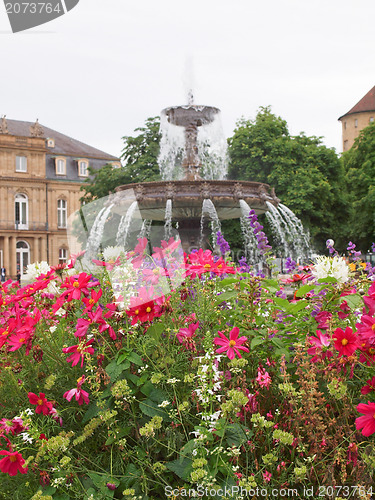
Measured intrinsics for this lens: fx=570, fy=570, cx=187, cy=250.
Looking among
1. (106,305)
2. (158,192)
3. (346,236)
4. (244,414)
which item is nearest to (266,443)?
(244,414)

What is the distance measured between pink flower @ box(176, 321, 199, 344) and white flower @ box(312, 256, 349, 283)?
73 cm

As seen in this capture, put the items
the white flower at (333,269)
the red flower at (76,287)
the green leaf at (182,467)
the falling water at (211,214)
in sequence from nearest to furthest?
the green leaf at (182,467) < the red flower at (76,287) < the white flower at (333,269) < the falling water at (211,214)

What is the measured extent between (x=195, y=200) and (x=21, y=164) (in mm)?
A: 46130

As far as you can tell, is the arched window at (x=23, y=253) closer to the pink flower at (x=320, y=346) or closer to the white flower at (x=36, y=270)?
the white flower at (x=36, y=270)

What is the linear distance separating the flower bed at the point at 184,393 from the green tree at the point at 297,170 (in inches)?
922

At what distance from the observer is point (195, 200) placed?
11102mm

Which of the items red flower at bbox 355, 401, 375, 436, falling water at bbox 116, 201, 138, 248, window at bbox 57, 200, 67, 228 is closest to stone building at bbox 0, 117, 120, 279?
window at bbox 57, 200, 67, 228

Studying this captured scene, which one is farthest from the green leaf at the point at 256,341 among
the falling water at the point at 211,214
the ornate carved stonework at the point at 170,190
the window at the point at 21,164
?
the window at the point at 21,164

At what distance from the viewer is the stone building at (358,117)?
69562mm

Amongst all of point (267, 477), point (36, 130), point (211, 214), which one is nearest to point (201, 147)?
point (211, 214)

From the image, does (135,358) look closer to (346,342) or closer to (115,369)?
(115,369)

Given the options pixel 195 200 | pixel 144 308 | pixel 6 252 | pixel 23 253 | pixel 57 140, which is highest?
pixel 57 140

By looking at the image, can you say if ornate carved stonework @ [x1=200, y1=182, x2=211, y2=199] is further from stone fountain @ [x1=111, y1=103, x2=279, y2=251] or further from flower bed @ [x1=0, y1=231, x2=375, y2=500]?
flower bed @ [x1=0, y1=231, x2=375, y2=500]

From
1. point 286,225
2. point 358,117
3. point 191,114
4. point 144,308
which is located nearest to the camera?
point 144,308
